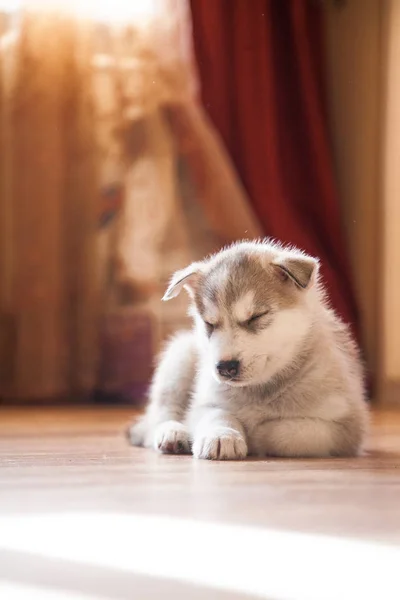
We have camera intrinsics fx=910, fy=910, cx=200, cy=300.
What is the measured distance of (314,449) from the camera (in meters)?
2.22

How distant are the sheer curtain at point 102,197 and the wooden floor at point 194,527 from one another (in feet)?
6.75

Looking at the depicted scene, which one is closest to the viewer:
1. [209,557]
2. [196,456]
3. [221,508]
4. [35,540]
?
[209,557]

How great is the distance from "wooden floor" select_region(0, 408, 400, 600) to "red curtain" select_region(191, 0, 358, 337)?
2201 mm

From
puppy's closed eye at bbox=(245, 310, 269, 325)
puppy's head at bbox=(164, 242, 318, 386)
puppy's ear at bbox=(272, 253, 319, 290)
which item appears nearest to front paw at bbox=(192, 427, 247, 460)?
puppy's head at bbox=(164, 242, 318, 386)

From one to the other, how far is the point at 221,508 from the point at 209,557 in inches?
13.7

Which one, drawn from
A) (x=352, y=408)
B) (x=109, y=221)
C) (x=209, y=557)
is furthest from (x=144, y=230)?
(x=209, y=557)

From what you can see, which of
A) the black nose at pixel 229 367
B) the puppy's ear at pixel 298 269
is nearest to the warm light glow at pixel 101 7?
the puppy's ear at pixel 298 269

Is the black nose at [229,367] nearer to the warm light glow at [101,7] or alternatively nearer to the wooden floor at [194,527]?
the wooden floor at [194,527]

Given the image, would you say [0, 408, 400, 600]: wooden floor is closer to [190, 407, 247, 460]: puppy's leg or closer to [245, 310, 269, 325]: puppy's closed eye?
[190, 407, 247, 460]: puppy's leg

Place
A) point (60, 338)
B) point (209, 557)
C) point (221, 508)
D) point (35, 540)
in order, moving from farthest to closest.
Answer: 1. point (60, 338)
2. point (221, 508)
3. point (35, 540)
4. point (209, 557)

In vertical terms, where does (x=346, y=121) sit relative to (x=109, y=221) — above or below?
above

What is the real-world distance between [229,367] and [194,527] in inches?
31.0

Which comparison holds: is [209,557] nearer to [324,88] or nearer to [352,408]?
[352,408]

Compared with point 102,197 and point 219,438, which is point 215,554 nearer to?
point 219,438
